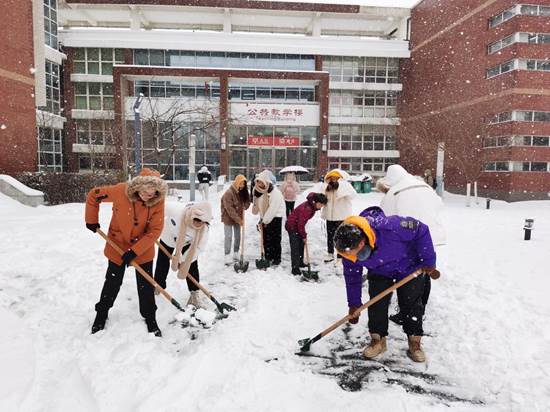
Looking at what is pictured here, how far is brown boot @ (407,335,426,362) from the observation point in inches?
147

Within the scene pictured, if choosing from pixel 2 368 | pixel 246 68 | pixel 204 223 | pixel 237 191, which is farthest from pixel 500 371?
pixel 246 68

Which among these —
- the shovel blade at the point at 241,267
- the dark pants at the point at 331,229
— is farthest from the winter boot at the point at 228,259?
the dark pants at the point at 331,229

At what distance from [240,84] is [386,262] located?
28732 millimetres

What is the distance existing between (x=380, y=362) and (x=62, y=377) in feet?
9.45

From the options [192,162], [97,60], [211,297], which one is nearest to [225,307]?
[211,297]

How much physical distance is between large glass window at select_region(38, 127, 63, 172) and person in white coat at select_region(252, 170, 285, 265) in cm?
2200

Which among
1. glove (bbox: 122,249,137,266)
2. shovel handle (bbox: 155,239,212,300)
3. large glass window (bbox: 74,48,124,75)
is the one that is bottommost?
shovel handle (bbox: 155,239,212,300)

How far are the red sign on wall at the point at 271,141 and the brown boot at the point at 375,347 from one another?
2673cm

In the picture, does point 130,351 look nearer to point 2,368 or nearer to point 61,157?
point 2,368

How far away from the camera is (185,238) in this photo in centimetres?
483

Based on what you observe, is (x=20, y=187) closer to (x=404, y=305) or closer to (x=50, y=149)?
(x=404, y=305)

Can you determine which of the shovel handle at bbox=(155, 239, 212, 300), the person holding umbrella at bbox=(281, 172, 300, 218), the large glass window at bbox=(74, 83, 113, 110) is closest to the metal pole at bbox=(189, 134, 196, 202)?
the person holding umbrella at bbox=(281, 172, 300, 218)

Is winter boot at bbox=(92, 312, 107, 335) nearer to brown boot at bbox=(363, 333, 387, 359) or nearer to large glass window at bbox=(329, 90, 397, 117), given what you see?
brown boot at bbox=(363, 333, 387, 359)

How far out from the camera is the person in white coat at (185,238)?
4578mm
